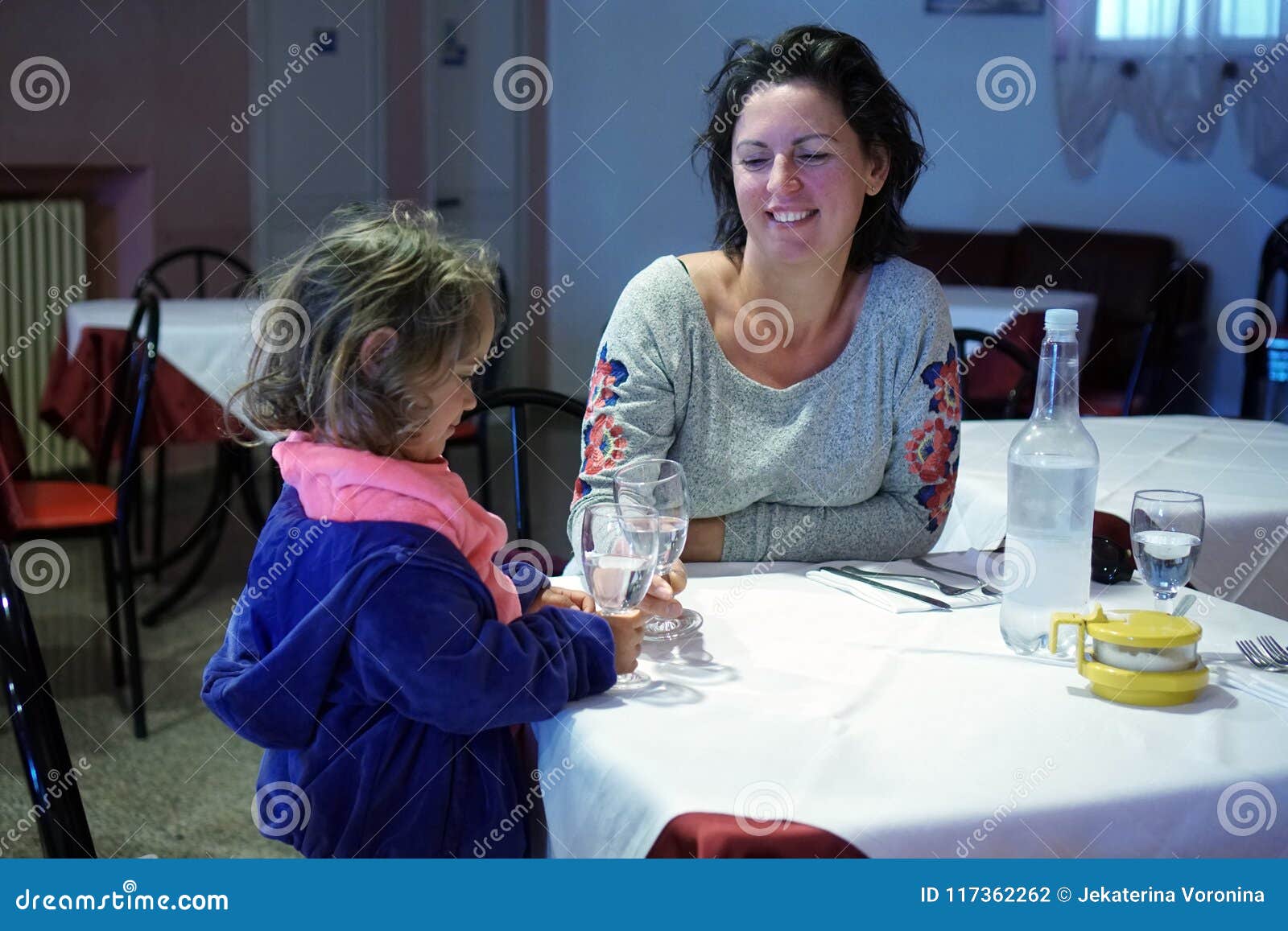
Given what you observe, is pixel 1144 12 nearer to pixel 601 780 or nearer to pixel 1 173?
pixel 1 173

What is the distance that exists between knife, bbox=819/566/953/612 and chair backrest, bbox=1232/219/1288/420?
11.6 ft

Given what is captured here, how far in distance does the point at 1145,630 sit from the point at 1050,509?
0.14 meters

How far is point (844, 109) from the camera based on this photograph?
1.64 m

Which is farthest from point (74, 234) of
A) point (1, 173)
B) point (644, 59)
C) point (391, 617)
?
point (391, 617)

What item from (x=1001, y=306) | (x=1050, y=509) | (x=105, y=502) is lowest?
(x=105, y=502)

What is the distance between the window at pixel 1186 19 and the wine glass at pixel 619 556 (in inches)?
175

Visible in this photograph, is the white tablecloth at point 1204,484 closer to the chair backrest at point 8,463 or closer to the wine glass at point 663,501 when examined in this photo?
the wine glass at point 663,501

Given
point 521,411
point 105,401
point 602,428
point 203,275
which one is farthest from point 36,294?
point 602,428

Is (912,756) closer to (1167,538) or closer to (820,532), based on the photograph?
(1167,538)

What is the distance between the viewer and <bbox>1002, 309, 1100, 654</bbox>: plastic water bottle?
3.79 feet

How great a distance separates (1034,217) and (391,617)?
4761 mm

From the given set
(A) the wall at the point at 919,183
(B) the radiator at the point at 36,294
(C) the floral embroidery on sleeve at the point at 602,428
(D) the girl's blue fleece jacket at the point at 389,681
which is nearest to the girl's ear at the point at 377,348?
(D) the girl's blue fleece jacket at the point at 389,681

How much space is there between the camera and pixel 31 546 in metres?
3.36

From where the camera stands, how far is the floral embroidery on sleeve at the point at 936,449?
5.32 feet
